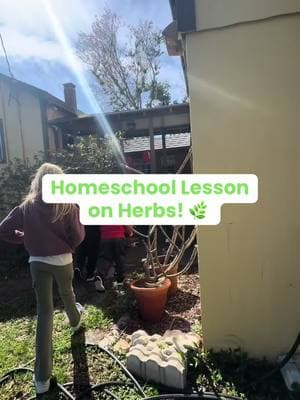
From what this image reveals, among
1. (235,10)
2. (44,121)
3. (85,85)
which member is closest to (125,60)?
(85,85)

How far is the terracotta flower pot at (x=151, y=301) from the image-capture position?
425 cm

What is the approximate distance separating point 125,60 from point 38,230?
74.7 feet

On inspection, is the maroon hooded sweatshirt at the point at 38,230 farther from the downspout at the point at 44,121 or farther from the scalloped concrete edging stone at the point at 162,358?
the downspout at the point at 44,121

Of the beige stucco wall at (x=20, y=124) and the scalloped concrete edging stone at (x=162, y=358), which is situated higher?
the beige stucco wall at (x=20, y=124)

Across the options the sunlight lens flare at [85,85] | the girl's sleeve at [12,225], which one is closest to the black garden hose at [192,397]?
the girl's sleeve at [12,225]

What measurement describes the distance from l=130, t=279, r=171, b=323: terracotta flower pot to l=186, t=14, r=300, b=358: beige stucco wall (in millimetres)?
1031

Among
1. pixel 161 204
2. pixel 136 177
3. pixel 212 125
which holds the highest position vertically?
pixel 212 125

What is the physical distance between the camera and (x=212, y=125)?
3162 mm

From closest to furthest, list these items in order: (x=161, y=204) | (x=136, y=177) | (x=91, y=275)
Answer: (x=161, y=204) → (x=136, y=177) → (x=91, y=275)

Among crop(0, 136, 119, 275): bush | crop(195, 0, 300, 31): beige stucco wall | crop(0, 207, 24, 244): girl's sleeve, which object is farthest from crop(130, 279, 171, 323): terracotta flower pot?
crop(0, 136, 119, 275): bush

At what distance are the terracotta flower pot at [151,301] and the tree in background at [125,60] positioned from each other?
67.9ft

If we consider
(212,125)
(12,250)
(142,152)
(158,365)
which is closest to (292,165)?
(212,125)

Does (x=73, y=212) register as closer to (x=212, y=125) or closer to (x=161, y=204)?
(x=161, y=204)

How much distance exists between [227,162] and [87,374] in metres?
2.10
